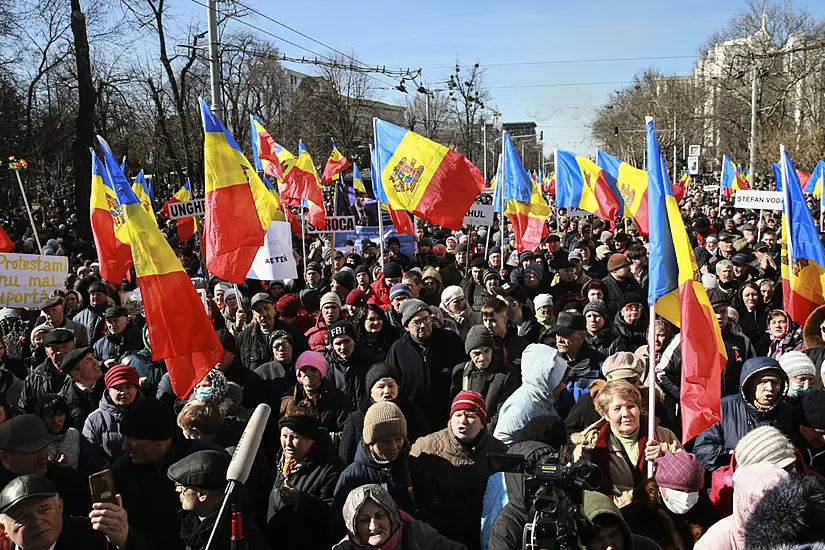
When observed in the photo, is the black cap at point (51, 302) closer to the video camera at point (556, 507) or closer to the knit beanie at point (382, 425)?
the knit beanie at point (382, 425)

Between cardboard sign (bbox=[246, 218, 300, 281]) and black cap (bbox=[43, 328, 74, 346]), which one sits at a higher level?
cardboard sign (bbox=[246, 218, 300, 281])

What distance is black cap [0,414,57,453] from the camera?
12.2 feet

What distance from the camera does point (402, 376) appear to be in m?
6.04

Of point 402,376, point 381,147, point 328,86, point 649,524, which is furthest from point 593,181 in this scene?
point 328,86

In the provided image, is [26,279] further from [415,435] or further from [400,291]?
[415,435]

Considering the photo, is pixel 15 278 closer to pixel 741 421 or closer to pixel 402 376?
pixel 402 376

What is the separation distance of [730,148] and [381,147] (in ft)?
152

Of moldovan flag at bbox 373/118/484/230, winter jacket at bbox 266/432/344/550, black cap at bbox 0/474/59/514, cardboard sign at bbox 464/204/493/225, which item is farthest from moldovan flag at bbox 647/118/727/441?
cardboard sign at bbox 464/204/493/225

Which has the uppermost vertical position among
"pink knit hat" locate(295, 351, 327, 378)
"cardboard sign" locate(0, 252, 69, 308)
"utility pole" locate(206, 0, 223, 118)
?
"utility pole" locate(206, 0, 223, 118)

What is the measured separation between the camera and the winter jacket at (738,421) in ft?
14.5

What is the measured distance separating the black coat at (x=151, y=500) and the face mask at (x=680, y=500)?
7.35ft

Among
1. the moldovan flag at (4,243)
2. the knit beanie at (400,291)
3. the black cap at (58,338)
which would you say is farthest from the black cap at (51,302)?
the knit beanie at (400,291)

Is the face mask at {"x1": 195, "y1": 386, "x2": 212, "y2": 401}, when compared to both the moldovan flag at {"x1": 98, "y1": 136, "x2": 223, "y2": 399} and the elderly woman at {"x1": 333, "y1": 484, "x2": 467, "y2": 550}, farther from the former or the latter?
the elderly woman at {"x1": 333, "y1": 484, "x2": 467, "y2": 550}

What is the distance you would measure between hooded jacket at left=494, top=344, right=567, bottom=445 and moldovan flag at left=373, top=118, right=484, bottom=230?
144 inches
